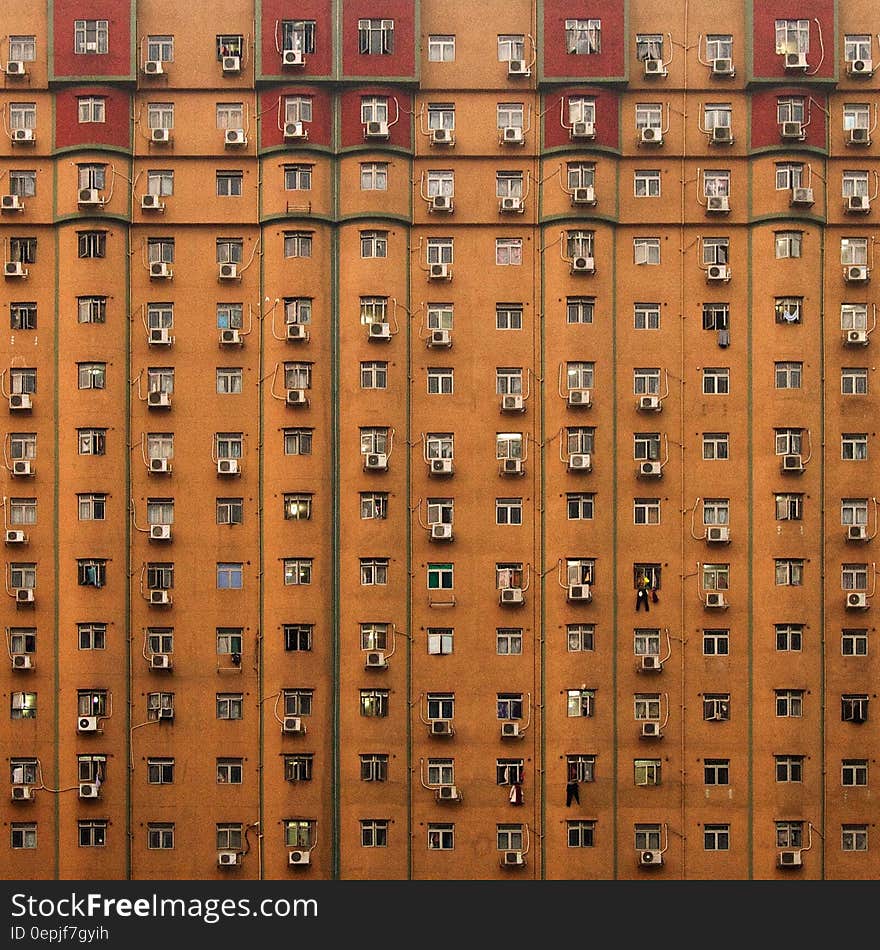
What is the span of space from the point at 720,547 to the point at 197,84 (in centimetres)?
1790

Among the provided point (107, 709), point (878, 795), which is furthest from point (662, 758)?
point (107, 709)

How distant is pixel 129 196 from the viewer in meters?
37.5

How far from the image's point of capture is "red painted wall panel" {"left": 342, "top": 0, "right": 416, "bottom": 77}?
37.5 m

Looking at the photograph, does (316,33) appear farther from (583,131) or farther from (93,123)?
(583,131)

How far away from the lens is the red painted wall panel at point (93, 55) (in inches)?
1474

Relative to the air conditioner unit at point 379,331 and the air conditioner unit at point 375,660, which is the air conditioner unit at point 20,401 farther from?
the air conditioner unit at point 375,660

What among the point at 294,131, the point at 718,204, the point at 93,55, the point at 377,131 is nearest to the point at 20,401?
the point at 93,55

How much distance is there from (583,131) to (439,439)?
8.63 m

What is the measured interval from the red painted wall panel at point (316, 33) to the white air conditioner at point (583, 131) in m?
6.44

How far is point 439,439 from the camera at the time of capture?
3716 cm

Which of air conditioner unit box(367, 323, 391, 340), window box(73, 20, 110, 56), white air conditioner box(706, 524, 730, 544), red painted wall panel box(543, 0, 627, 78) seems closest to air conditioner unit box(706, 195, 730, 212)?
red painted wall panel box(543, 0, 627, 78)

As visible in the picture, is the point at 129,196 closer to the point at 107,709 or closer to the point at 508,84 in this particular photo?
the point at 508,84

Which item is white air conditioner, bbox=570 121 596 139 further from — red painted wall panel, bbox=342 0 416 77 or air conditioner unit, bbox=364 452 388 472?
air conditioner unit, bbox=364 452 388 472

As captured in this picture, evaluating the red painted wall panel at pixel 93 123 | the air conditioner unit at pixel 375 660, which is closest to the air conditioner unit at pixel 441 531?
the air conditioner unit at pixel 375 660
